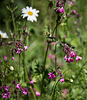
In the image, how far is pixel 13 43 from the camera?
141 centimetres

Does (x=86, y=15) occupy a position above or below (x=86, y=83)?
above

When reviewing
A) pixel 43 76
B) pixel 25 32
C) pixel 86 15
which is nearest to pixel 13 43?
pixel 25 32

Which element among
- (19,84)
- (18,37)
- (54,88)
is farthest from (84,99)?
(18,37)

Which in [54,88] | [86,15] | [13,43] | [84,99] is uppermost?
[86,15]

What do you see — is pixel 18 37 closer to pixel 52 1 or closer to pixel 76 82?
pixel 52 1

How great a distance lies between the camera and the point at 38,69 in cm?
164

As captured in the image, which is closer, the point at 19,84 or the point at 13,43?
the point at 13,43

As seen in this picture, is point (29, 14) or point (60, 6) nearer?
point (60, 6)

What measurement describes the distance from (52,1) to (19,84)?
31.4 inches

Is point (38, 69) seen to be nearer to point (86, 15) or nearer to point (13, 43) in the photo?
point (13, 43)

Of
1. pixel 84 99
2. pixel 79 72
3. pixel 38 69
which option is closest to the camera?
pixel 38 69

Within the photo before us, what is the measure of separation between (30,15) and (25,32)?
157 millimetres

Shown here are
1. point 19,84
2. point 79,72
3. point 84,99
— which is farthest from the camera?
point 84,99

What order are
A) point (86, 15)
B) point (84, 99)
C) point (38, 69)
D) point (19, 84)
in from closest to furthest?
point (19, 84) → point (38, 69) → point (84, 99) → point (86, 15)
